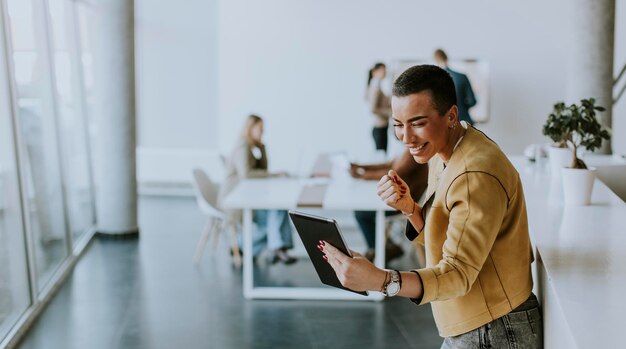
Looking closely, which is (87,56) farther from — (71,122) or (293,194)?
(293,194)

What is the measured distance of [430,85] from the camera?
2.26 meters

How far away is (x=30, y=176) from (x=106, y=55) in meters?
2.34

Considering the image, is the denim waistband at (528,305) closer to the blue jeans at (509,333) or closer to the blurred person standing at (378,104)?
the blue jeans at (509,333)

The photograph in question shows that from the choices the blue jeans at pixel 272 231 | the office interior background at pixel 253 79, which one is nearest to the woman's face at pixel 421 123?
the blue jeans at pixel 272 231

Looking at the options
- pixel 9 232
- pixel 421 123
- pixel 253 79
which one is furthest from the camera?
pixel 253 79

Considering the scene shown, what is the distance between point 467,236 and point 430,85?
429 millimetres

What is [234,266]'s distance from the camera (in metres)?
7.39

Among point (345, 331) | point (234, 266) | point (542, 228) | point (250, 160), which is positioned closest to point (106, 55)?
point (250, 160)

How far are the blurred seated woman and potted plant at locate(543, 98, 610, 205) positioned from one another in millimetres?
3194

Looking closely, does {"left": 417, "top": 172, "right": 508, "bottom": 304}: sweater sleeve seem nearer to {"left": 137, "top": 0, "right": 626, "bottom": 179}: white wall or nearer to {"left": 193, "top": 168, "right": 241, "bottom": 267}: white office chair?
{"left": 193, "top": 168, "right": 241, "bottom": 267}: white office chair

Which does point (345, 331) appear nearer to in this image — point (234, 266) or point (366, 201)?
point (366, 201)

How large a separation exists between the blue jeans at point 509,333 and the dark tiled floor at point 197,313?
9.29 ft

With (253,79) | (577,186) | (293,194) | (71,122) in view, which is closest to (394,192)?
(577,186)

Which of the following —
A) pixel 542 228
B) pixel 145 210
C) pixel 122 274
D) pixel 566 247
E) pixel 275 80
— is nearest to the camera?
pixel 566 247
